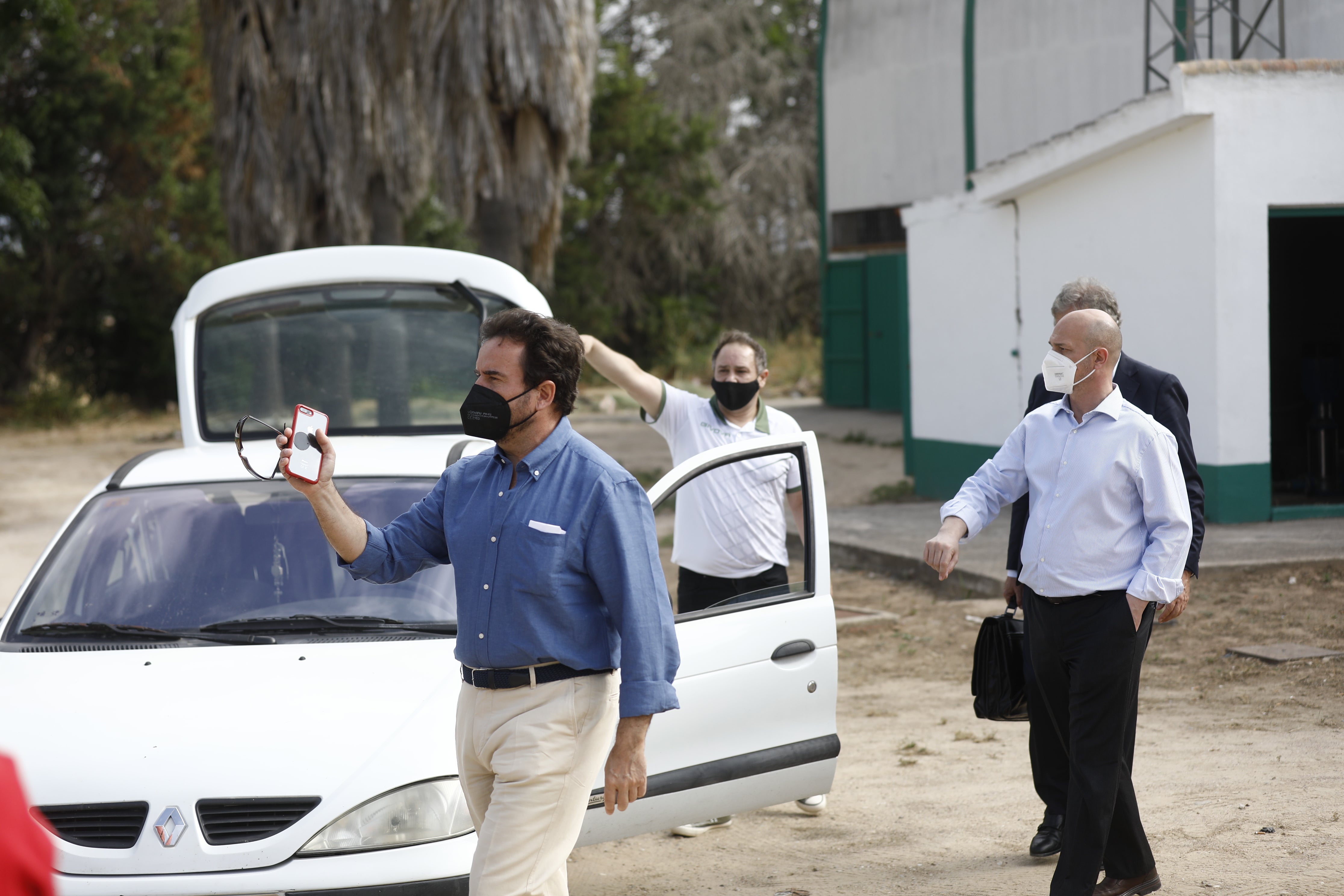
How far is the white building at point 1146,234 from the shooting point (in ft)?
33.4

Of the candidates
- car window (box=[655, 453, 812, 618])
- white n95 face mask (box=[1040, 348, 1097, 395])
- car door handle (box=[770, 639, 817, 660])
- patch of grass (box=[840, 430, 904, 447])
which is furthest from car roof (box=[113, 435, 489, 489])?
patch of grass (box=[840, 430, 904, 447])

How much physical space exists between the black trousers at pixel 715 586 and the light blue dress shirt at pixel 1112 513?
1.38m

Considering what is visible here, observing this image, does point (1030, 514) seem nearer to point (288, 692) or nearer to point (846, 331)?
point (288, 692)

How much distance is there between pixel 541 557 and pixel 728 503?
2.35 meters

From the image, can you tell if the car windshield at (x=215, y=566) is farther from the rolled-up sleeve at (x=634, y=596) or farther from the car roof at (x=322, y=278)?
the car roof at (x=322, y=278)

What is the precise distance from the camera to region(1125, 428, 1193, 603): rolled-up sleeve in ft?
12.8

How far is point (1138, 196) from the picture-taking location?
429 inches

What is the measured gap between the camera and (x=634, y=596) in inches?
119

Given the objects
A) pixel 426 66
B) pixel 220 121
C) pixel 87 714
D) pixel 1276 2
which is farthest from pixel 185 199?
pixel 87 714

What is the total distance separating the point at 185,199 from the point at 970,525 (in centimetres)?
2719

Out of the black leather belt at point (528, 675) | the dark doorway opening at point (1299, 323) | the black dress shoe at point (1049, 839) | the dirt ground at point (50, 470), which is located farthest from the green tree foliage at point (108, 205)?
the black leather belt at point (528, 675)

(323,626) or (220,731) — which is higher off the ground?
(323,626)

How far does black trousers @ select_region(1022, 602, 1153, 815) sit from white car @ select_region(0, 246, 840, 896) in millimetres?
645

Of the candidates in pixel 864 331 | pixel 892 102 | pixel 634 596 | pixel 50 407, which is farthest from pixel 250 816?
pixel 50 407
